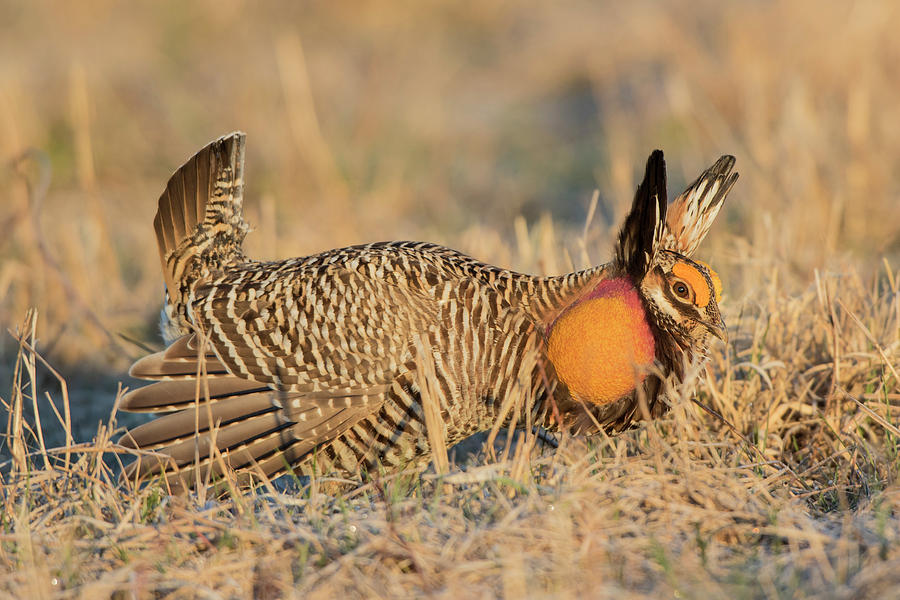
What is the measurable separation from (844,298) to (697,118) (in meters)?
3.52

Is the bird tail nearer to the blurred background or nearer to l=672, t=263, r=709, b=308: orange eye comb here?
the blurred background

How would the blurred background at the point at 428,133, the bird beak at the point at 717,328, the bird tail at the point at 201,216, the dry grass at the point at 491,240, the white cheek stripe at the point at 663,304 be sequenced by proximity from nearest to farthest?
the dry grass at the point at 491,240, the bird beak at the point at 717,328, the white cheek stripe at the point at 663,304, the bird tail at the point at 201,216, the blurred background at the point at 428,133

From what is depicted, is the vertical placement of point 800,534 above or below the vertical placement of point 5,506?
below

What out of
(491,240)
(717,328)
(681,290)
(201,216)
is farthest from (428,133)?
(717,328)

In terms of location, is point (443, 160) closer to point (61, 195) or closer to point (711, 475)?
point (61, 195)

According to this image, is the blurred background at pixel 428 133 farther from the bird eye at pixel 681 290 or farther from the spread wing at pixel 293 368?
the spread wing at pixel 293 368

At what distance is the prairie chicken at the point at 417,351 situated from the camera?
115 inches

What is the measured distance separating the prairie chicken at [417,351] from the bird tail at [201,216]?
49cm

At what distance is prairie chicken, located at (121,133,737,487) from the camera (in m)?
2.91

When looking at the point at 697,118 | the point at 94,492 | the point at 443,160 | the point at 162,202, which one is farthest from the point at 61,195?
the point at 94,492

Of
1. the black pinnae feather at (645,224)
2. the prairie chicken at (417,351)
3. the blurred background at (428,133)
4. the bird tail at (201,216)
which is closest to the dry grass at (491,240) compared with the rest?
the blurred background at (428,133)

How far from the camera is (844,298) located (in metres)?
3.56

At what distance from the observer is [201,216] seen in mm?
3645

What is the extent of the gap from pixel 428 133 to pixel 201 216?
4.97 meters
